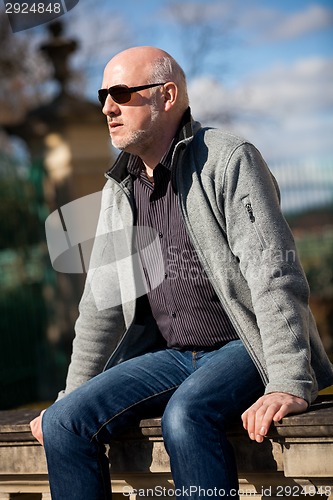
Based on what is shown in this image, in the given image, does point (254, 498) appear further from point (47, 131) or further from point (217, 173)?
point (47, 131)

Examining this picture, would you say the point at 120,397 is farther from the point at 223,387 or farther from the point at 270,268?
the point at 270,268

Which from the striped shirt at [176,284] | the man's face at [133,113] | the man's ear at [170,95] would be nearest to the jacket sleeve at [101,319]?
the striped shirt at [176,284]

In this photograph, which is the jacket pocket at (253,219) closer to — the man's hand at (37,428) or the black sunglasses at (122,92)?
the black sunglasses at (122,92)

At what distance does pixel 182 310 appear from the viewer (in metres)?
3.01

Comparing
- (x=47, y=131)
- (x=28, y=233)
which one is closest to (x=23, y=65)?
(x=47, y=131)

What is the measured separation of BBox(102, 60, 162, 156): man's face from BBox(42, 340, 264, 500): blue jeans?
660 millimetres

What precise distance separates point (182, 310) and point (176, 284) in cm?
8

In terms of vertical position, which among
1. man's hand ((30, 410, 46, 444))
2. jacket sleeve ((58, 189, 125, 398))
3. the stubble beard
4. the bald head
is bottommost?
man's hand ((30, 410, 46, 444))

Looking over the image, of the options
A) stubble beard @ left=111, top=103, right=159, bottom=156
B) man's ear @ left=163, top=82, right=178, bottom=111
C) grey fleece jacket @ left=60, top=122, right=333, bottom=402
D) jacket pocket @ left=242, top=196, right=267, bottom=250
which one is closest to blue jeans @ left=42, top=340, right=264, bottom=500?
grey fleece jacket @ left=60, top=122, right=333, bottom=402

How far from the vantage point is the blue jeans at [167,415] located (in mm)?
2582

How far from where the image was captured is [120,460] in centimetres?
287

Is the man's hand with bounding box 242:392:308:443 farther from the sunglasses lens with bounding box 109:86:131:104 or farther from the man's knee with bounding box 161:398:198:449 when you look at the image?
the sunglasses lens with bounding box 109:86:131:104

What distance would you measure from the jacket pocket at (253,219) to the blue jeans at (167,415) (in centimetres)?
32

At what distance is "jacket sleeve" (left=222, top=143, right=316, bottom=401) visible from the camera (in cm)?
268
